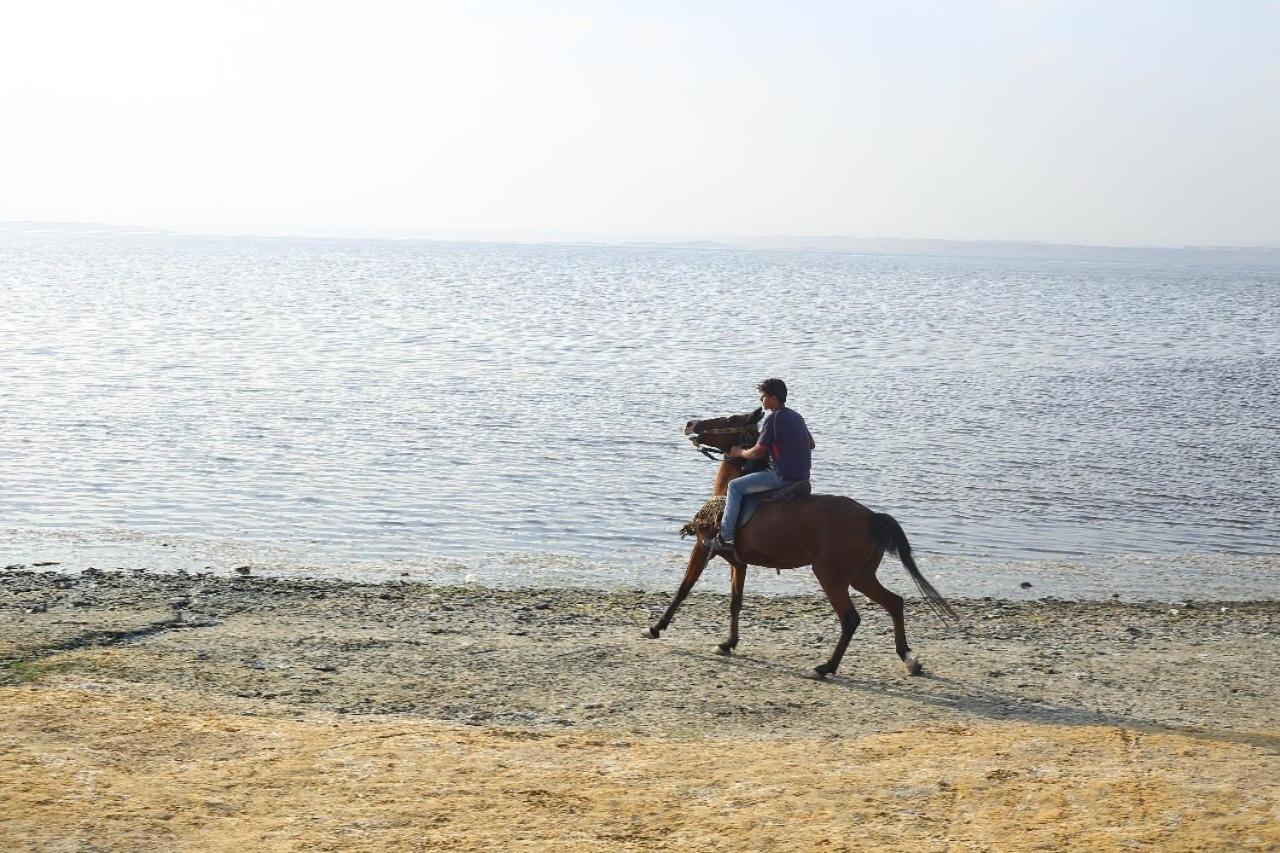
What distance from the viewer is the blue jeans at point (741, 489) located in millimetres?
12414

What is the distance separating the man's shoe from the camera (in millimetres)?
12562

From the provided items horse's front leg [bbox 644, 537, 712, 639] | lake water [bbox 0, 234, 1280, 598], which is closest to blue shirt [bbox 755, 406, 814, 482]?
horse's front leg [bbox 644, 537, 712, 639]

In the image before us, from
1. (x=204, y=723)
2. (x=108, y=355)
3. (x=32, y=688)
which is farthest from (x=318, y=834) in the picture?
(x=108, y=355)

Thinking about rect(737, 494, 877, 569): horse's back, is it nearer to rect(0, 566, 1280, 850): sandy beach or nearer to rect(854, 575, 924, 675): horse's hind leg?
rect(854, 575, 924, 675): horse's hind leg

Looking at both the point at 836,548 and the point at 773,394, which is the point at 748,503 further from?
the point at 773,394

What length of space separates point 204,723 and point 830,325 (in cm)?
7056

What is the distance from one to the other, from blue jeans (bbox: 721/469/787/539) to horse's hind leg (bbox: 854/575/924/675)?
1158 millimetres

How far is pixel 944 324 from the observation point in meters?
81.7

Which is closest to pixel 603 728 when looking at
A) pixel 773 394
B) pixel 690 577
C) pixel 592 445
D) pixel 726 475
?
pixel 690 577

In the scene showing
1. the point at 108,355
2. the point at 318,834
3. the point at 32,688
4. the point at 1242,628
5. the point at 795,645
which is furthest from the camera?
the point at 108,355

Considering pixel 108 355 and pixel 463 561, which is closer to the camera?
pixel 463 561

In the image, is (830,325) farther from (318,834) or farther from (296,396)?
(318,834)

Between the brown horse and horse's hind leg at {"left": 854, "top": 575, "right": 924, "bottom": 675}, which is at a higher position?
the brown horse

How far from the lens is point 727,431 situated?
12.9 m
